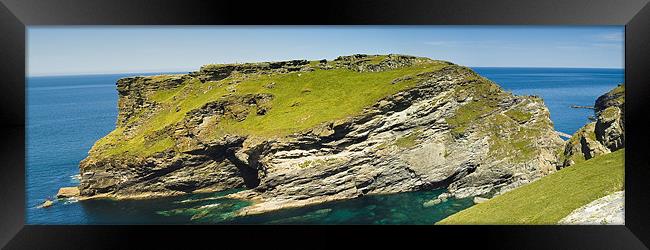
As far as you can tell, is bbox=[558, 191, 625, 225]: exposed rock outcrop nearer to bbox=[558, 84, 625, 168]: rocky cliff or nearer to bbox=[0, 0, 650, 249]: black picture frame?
bbox=[0, 0, 650, 249]: black picture frame

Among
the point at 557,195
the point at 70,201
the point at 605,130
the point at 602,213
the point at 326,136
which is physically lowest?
the point at 70,201

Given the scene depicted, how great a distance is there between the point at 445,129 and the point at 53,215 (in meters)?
21.4

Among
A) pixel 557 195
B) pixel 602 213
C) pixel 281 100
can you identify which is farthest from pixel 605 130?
pixel 281 100

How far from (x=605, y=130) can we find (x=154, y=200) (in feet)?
70.9

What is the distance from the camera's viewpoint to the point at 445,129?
1003 inches

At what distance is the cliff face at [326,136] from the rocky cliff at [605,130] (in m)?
4.34

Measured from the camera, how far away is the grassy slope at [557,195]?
988 cm

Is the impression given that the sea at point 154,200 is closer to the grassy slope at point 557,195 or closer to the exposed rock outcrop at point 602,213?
the grassy slope at point 557,195

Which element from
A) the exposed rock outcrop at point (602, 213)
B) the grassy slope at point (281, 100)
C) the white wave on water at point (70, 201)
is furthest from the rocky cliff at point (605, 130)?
the white wave on water at point (70, 201)

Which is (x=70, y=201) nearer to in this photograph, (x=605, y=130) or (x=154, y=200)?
(x=154, y=200)

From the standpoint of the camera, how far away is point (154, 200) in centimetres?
2241

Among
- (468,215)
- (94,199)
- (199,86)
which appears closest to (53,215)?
(94,199)

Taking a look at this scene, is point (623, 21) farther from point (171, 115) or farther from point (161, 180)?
point (171, 115)

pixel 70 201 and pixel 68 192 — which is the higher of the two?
pixel 68 192
